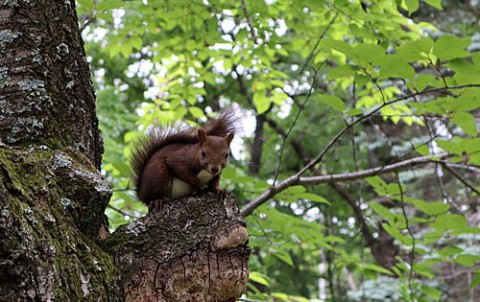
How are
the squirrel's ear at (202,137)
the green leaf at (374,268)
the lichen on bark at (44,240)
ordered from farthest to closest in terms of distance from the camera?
the green leaf at (374,268)
the squirrel's ear at (202,137)
the lichen on bark at (44,240)

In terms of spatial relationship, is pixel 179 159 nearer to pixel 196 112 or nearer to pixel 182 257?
pixel 182 257

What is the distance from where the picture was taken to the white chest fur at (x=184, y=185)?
8.13 ft

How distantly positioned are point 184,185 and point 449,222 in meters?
1.30

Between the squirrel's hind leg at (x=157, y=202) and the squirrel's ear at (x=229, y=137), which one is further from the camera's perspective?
the squirrel's ear at (x=229, y=137)

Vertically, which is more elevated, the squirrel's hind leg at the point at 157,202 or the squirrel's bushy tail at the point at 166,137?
the squirrel's bushy tail at the point at 166,137

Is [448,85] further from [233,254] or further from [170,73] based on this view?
[170,73]

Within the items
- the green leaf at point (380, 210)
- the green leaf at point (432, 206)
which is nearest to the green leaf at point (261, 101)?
the green leaf at point (380, 210)

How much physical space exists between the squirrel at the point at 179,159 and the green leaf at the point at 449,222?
109cm

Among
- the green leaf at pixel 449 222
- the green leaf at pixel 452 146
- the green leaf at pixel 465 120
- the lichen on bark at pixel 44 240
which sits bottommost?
the lichen on bark at pixel 44 240

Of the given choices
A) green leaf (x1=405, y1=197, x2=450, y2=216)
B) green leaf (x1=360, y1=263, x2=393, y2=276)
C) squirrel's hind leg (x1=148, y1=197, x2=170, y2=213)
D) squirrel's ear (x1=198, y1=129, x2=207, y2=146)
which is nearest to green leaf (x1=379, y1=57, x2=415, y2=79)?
green leaf (x1=405, y1=197, x2=450, y2=216)

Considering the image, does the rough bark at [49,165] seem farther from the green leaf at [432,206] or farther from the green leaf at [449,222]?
the green leaf at [449,222]

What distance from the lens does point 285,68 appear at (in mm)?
6340

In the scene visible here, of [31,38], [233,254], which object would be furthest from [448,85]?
[31,38]

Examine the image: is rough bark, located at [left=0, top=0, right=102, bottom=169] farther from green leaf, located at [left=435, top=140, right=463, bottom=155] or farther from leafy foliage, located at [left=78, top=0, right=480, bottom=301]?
green leaf, located at [left=435, top=140, right=463, bottom=155]
